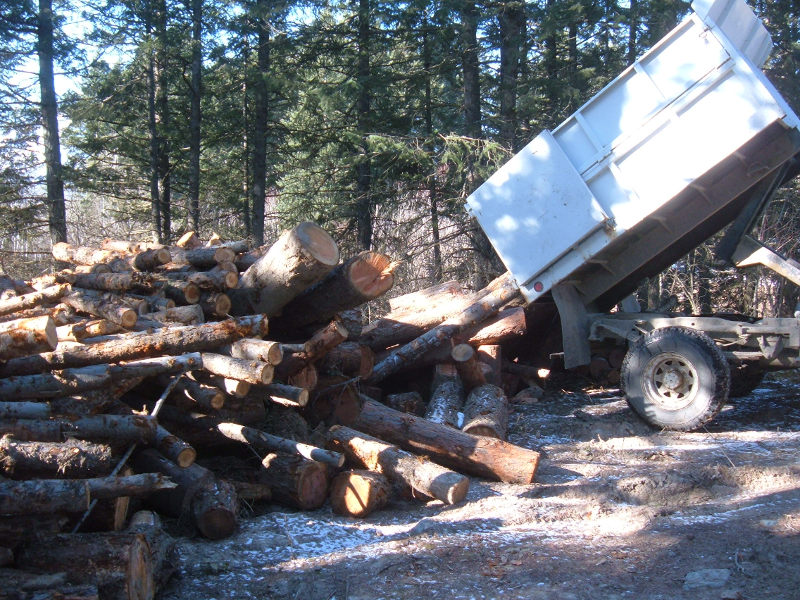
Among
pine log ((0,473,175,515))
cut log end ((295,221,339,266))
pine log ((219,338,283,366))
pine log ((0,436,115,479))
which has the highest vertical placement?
cut log end ((295,221,339,266))

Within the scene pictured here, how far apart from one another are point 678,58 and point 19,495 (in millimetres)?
6967

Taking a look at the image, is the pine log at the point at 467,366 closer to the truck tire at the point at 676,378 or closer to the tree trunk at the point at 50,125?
the truck tire at the point at 676,378

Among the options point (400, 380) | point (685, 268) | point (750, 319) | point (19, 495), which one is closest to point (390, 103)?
point (685, 268)

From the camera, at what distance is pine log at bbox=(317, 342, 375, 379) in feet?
23.3

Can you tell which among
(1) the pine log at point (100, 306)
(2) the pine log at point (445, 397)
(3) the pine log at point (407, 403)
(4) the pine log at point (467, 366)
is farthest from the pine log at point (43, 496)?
(4) the pine log at point (467, 366)

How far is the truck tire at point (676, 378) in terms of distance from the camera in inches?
281

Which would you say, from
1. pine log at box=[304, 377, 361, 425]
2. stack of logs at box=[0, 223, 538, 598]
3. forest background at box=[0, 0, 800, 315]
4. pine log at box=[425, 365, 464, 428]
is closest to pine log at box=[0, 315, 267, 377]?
stack of logs at box=[0, 223, 538, 598]

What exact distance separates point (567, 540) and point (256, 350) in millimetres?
2695

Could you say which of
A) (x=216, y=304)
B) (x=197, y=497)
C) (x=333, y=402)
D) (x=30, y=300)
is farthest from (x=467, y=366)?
(x=30, y=300)

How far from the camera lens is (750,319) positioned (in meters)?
8.08

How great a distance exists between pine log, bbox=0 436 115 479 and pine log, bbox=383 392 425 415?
165 inches

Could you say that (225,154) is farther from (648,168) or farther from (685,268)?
(648,168)

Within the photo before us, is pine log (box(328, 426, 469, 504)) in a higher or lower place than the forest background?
lower

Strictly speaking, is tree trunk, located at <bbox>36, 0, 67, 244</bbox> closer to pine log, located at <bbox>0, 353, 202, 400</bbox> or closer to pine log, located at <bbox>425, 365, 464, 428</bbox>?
pine log, located at <bbox>425, 365, 464, 428</bbox>
